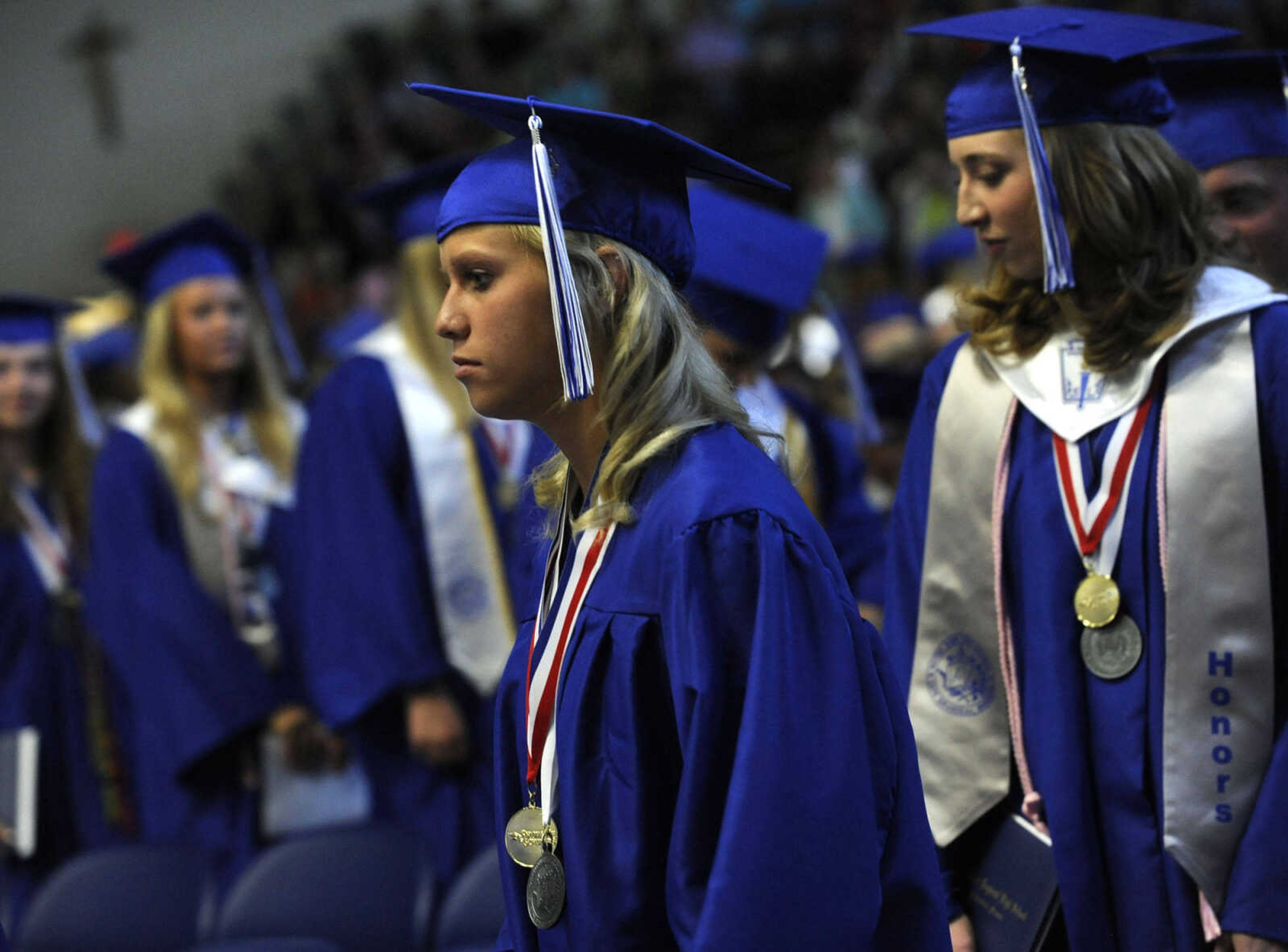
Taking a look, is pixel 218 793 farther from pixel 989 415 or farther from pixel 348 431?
pixel 989 415

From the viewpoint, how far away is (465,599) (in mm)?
3783

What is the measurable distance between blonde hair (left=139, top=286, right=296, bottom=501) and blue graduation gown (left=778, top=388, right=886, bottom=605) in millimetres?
1473

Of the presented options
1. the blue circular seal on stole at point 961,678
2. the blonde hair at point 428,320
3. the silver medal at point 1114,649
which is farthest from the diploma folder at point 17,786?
the silver medal at point 1114,649

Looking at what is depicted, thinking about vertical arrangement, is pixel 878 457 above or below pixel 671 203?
below

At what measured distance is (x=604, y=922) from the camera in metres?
1.51

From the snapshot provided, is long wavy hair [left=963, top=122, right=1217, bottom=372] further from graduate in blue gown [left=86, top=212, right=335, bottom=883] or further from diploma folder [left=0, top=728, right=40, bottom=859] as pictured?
diploma folder [left=0, top=728, right=40, bottom=859]

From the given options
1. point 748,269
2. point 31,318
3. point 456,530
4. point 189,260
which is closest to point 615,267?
point 748,269

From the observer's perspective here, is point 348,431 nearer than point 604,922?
No

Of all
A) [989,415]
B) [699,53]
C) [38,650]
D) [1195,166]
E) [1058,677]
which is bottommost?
[38,650]

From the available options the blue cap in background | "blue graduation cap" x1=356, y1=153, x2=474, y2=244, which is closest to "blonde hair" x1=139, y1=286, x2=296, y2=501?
"blue graduation cap" x1=356, y1=153, x2=474, y2=244

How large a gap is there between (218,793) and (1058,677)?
2814 millimetres

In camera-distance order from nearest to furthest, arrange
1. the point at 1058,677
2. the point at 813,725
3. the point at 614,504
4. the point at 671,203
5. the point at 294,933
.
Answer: the point at 813,725 < the point at 614,504 < the point at 671,203 < the point at 1058,677 < the point at 294,933

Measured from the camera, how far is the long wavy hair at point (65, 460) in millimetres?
4695

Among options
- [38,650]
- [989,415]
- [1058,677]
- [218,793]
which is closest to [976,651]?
[1058,677]
